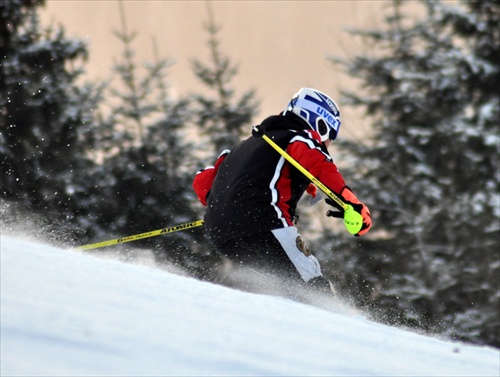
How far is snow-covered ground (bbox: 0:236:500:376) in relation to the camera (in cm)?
214

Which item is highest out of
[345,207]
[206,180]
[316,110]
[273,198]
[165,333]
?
[316,110]

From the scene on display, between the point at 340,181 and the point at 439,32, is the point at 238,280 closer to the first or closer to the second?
the point at 340,181

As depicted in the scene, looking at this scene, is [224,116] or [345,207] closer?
[345,207]

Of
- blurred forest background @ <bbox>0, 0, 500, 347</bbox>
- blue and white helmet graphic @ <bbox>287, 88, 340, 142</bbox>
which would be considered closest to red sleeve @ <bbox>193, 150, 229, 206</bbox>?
blue and white helmet graphic @ <bbox>287, 88, 340, 142</bbox>

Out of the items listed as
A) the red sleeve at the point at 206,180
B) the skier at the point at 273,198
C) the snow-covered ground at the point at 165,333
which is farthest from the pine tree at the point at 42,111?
the snow-covered ground at the point at 165,333

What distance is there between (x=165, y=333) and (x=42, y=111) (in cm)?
1852

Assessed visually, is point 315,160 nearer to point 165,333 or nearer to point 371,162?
point 165,333

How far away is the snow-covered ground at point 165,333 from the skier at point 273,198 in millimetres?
1686

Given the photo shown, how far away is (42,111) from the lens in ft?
66.0

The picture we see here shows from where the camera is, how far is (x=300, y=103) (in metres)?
5.68

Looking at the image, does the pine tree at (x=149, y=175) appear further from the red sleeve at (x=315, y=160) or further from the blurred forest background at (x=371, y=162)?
the red sleeve at (x=315, y=160)

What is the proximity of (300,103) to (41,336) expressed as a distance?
3.78 m

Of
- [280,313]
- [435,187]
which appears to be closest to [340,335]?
[280,313]

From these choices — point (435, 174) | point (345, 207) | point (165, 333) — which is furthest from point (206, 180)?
point (435, 174)
